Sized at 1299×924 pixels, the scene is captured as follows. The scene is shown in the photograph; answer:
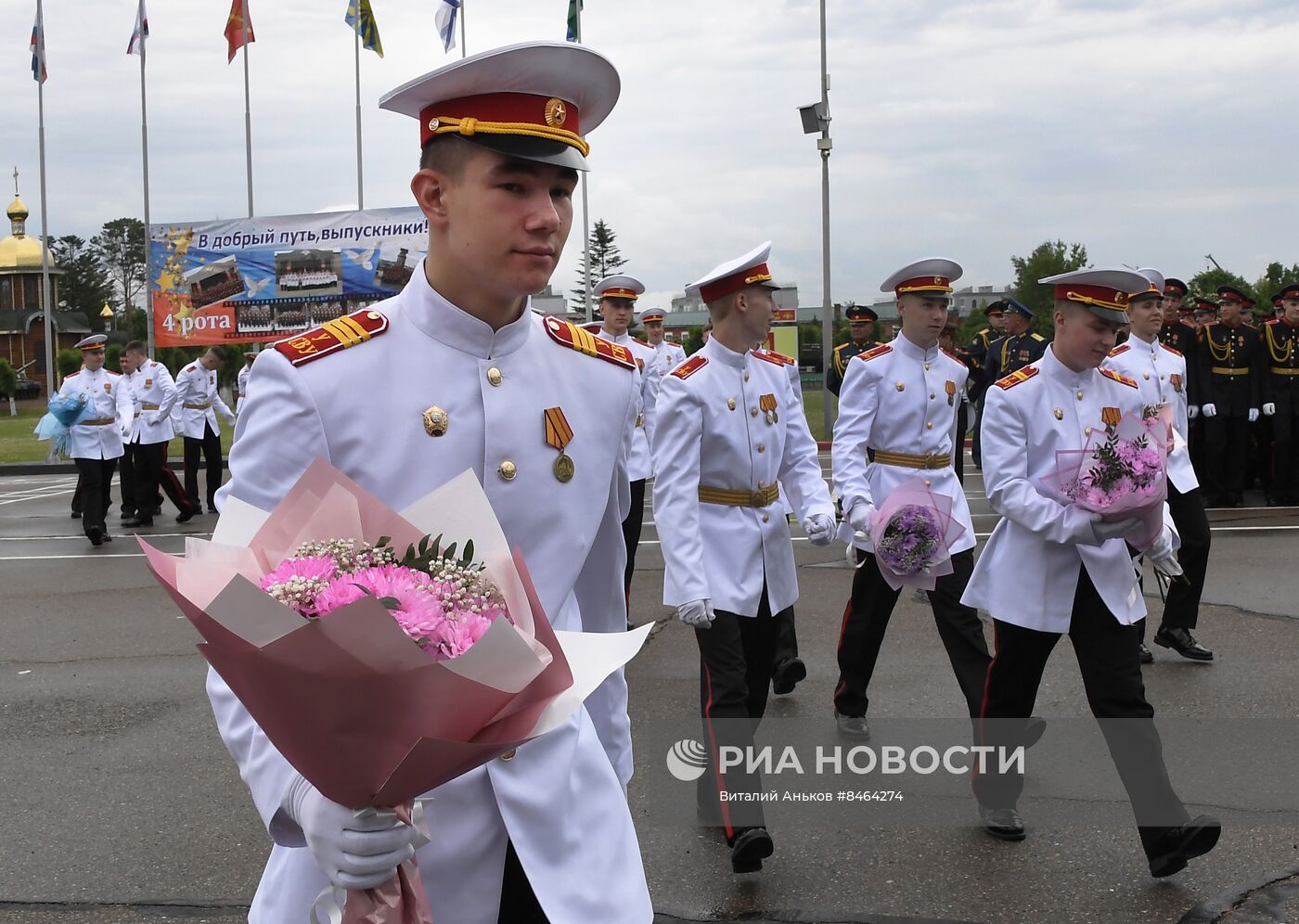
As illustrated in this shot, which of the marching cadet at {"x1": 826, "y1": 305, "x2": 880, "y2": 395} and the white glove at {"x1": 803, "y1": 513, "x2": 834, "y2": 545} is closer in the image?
the white glove at {"x1": 803, "y1": 513, "x2": 834, "y2": 545}

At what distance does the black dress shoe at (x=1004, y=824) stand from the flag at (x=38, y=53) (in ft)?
122

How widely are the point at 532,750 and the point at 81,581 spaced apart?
10336 mm

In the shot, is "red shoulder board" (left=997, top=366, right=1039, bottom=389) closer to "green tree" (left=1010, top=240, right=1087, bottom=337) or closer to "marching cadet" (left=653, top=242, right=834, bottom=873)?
"marching cadet" (left=653, top=242, right=834, bottom=873)

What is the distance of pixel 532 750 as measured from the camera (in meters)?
2.21

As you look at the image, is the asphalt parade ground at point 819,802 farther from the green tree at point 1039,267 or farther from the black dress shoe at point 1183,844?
the green tree at point 1039,267

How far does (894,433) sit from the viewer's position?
274 inches

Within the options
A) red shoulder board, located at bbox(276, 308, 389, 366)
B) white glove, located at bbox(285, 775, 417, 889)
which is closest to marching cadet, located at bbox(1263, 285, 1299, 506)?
red shoulder board, located at bbox(276, 308, 389, 366)

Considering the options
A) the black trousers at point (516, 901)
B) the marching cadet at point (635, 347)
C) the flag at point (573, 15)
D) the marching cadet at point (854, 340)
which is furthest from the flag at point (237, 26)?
the black trousers at point (516, 901)

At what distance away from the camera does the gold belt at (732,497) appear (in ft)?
18.3

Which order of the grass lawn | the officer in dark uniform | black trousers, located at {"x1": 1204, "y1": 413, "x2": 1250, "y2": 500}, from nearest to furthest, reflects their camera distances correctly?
black trousers, located at {"x1": 1204, "y1": 413, "x2": 1250, "y2": 500} → the officer in dark uniform → the grass lawn

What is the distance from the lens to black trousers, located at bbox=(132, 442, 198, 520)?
15789 mm

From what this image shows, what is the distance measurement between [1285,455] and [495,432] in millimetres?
14534

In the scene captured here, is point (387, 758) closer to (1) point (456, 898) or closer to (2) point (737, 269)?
(1) point (456, 898)

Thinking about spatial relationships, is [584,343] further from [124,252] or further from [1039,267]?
[124,252]
